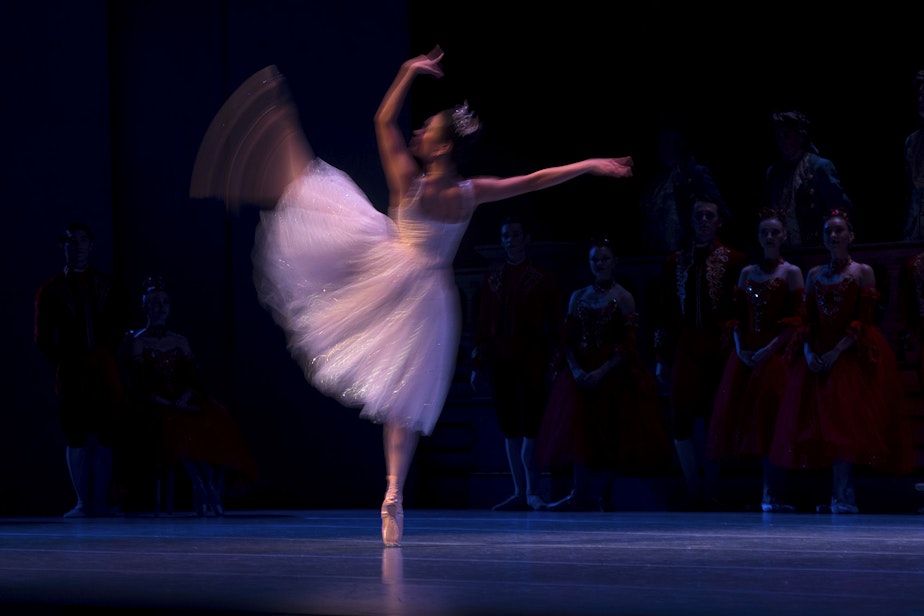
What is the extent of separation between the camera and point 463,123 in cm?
484

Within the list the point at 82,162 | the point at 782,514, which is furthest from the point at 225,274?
the point at 782,514

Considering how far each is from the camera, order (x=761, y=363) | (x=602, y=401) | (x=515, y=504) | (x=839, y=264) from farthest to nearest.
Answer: (x=515, y=504), (x=602, y=401), (x=761, y=363), (x=839, y=264)

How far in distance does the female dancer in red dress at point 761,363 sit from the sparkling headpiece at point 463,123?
9.51 ft

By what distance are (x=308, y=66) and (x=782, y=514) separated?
166 inches

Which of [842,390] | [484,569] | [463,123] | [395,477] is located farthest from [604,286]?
[484,569]

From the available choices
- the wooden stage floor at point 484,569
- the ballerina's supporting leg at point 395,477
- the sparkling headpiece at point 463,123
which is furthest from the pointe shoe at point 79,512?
the sparkling headpiece at point 463,123

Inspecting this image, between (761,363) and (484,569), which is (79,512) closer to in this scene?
(761,363)

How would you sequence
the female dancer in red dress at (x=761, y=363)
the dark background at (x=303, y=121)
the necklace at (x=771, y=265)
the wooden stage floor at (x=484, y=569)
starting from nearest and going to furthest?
the wooden stage floor at (x=484, y=569), the female dancer in red dress at (x=761, y=363), the necklace at (x=771, y=265), the dark background at (x=303, y=121)

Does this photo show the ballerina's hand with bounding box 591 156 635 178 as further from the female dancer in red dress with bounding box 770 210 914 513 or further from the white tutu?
the female dancer in red dress with bounding box 770 210 914 513

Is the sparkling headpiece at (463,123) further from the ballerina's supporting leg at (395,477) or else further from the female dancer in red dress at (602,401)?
the female dancer in red dress at (602,401)

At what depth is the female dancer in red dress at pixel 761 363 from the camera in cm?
726

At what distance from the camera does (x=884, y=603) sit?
2.76m

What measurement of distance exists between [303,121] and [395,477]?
4928mm

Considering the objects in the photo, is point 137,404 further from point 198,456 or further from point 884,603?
point 884,603
